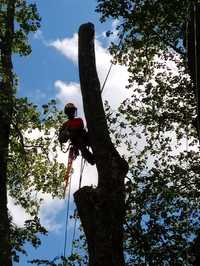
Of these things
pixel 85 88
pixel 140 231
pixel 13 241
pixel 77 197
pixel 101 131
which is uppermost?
pixel 13 241

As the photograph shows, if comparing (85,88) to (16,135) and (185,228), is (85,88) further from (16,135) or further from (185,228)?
(16,135)

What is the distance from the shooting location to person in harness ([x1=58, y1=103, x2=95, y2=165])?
8.00 meters

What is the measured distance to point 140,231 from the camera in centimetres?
1290

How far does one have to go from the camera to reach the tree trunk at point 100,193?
18.6 ft

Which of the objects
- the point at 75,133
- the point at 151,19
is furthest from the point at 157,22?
the point at 75,133

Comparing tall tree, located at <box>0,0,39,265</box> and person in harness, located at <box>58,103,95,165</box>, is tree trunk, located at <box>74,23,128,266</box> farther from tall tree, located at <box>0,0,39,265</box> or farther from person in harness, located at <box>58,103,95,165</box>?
tall tree, located at <box>0,0,39,265</box>

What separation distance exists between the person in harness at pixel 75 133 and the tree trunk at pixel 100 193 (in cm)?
169

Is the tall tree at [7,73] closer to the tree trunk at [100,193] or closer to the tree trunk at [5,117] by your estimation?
the tree trunk at [5,117]

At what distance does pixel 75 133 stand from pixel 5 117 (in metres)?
7.59

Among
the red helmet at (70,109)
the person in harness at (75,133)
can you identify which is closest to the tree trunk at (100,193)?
the person in harness at (75,133)

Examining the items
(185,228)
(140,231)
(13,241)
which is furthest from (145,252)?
(13,241)

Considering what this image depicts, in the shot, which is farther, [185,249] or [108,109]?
[108,109]

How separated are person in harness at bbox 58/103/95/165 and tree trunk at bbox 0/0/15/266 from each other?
18.8 ft

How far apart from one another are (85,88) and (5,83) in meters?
9.65
